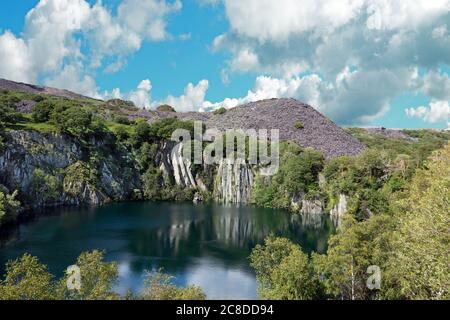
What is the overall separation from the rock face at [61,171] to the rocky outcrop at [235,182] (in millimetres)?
19741

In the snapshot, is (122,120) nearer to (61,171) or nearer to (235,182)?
(61,171)

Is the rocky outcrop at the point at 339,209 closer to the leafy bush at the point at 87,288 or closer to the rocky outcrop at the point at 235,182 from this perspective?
the rocky outcrop at the point at 235,182

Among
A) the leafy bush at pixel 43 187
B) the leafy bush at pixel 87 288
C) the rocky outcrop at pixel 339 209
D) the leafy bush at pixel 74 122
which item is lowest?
the leafy bush at pixel 87 288

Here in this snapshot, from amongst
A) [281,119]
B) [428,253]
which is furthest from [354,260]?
[281,119]

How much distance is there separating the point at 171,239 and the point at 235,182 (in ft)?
136

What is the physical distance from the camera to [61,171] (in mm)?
84500

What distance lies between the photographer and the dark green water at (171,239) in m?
40.8

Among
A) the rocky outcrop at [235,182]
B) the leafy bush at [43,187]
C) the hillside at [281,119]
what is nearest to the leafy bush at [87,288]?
the leafy bush at [43,187]

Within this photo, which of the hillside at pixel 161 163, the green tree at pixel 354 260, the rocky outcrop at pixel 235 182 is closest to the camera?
the green tree at pixel 354 260

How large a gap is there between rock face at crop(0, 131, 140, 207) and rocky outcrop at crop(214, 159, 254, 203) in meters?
19.7

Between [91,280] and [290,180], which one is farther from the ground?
[290,180]

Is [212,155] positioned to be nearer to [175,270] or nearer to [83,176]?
[83,176]

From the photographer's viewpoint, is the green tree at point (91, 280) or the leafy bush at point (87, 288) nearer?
the leafy bush at point (87, 288)
